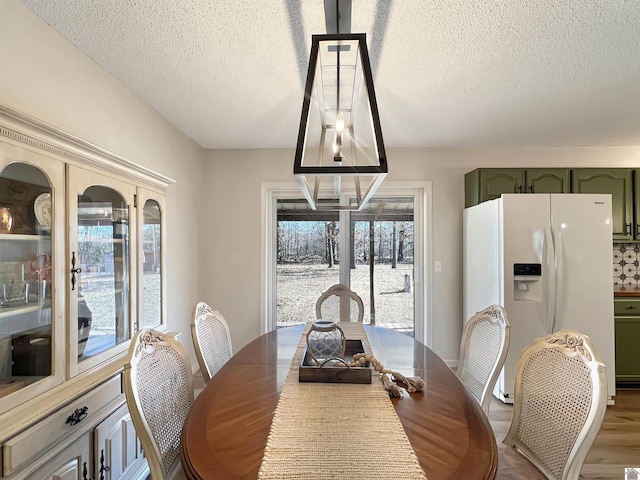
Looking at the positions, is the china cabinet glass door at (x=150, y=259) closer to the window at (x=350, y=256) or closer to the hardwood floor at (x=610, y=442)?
the window at (x=350, y=256)

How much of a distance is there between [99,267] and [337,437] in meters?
1.42

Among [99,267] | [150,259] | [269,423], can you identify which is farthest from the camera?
[150,259]

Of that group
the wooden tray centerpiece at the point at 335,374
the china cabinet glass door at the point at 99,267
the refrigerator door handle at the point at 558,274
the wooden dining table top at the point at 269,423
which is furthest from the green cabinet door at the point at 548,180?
the china cabinet glass door at the point at 99,267

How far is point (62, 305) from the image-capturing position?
1443mm

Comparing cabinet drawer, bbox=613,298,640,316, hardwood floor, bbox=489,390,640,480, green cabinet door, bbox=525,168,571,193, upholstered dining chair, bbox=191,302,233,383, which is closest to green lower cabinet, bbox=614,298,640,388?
cabinet drawer, bbox=613,298,640,316

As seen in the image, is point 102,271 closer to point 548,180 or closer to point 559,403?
point 559,403

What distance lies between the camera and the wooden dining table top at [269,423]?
0.95 meters

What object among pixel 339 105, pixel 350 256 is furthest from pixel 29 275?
pixel 350 256

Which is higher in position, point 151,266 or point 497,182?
point 497,182

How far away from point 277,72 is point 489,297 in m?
2.50

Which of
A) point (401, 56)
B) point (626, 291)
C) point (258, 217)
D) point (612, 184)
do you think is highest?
point (401, 56)

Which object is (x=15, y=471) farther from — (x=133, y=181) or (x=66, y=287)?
(x=133, y=181)

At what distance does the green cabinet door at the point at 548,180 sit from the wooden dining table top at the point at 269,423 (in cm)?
236

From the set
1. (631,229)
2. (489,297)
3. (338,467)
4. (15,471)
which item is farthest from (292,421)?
(631,229)
